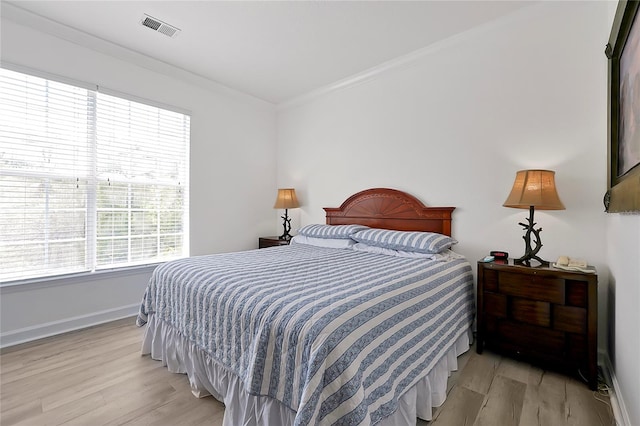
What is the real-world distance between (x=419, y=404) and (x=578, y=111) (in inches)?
93.4

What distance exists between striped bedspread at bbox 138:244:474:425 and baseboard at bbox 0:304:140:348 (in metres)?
1.10

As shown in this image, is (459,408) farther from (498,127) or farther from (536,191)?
(498,127)

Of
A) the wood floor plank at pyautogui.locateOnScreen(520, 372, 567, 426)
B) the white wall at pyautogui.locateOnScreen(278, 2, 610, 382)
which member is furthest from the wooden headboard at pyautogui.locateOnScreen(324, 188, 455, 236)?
the wood floor plank at pyautogui.locateOnScreen(520, 372, 567, 426)

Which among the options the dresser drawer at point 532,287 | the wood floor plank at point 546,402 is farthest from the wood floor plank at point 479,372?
the dresser drawer at point 532,287

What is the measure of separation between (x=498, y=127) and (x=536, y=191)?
751mm

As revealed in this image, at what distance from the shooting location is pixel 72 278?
8.59 ft

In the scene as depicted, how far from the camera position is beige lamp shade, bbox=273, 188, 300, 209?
3893 mm

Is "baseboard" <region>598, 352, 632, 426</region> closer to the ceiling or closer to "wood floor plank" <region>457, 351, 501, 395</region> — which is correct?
"wood floor plank" <region>457, 351, 501, 395</region>

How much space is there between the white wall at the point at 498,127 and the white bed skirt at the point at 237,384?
1082mm

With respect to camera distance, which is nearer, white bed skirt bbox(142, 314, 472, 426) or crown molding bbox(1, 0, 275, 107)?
white bed skirt bbox(142, 314, 472, 426)

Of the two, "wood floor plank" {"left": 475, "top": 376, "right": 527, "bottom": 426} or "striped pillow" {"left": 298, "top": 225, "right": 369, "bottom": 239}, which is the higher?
"striped pillow" {"left": 298, "top": 225, "right": 369, "bottom": 239}

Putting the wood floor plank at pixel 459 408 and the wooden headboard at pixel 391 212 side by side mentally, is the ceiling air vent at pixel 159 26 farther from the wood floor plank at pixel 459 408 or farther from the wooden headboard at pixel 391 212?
the wood floor plank at pixel 459 408

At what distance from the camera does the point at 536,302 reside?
194 cm

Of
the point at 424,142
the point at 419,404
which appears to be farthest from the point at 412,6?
the point at 419,404
